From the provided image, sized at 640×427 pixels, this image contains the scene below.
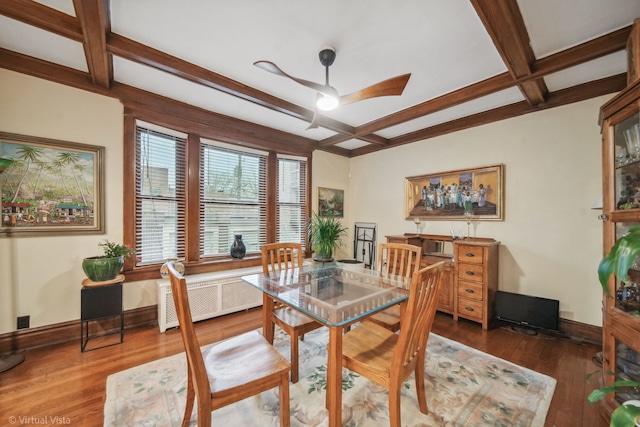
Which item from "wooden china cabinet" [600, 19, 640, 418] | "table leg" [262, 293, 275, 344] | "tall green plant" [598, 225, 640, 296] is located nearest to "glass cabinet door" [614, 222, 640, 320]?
"wooden china cabinet" [600, 19, 640, 418]

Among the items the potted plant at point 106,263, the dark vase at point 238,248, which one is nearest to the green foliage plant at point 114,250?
the potted plant at point 106,263

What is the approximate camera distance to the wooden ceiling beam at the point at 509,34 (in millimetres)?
1587

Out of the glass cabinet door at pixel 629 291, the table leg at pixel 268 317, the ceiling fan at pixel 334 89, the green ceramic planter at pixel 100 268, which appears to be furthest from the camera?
the green ceramic planter at pixel 100 268

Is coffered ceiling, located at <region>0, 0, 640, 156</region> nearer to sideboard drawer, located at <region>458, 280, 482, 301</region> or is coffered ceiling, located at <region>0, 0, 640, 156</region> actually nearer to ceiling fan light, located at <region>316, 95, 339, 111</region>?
ceiling fan light, located at <region>316, 95, 339, 111</region>

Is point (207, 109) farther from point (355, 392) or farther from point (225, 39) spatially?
point (355, 392)

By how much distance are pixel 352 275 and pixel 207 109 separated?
9.34 ft

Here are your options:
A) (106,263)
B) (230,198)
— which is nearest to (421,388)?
(106,263)

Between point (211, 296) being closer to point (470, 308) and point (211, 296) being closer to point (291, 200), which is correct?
point (291, 200)

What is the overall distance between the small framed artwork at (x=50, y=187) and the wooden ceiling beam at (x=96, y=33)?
0.80m

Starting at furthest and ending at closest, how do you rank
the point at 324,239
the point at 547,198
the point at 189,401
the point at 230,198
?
the point at 324,239 < the point at 230,198 < the point at 547,198 < the point at 189,401

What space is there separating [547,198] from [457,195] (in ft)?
3.15

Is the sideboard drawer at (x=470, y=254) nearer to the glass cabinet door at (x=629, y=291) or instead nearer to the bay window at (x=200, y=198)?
the glass cabinet door at (x=629, y=291)

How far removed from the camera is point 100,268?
2.42 m

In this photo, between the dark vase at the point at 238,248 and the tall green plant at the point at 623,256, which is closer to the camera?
the tall green plant at the point at 623,256
